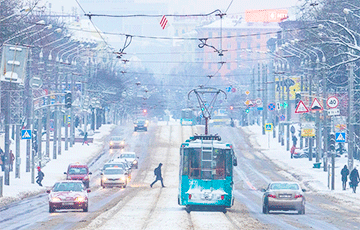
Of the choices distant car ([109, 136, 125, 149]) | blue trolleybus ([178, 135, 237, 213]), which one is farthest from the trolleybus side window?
distant car ([109, 136, 125, 149])

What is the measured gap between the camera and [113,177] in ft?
172

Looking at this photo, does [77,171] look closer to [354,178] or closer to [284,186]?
[354,178]

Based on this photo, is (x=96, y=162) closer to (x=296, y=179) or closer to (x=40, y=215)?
(x=296, y=179)

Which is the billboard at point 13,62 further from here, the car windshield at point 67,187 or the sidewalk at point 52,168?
the sidewalk at point 52,168

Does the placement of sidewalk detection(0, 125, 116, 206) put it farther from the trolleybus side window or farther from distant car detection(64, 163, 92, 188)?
the trolleybus side window

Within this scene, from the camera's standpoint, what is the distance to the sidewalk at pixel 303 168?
47.3m

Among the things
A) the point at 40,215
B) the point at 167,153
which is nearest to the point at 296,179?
the point at 167,153

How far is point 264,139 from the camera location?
91438 mm

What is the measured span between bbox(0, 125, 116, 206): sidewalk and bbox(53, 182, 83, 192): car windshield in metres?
7.35

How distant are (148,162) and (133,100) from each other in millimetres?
63215

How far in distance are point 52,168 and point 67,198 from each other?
32841 mm

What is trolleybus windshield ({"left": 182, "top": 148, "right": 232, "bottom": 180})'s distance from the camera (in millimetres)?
31359

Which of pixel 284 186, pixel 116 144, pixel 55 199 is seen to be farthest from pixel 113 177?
pixel 116 144

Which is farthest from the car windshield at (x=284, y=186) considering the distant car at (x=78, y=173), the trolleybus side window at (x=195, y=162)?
the distant car at (x=78, y=173)
